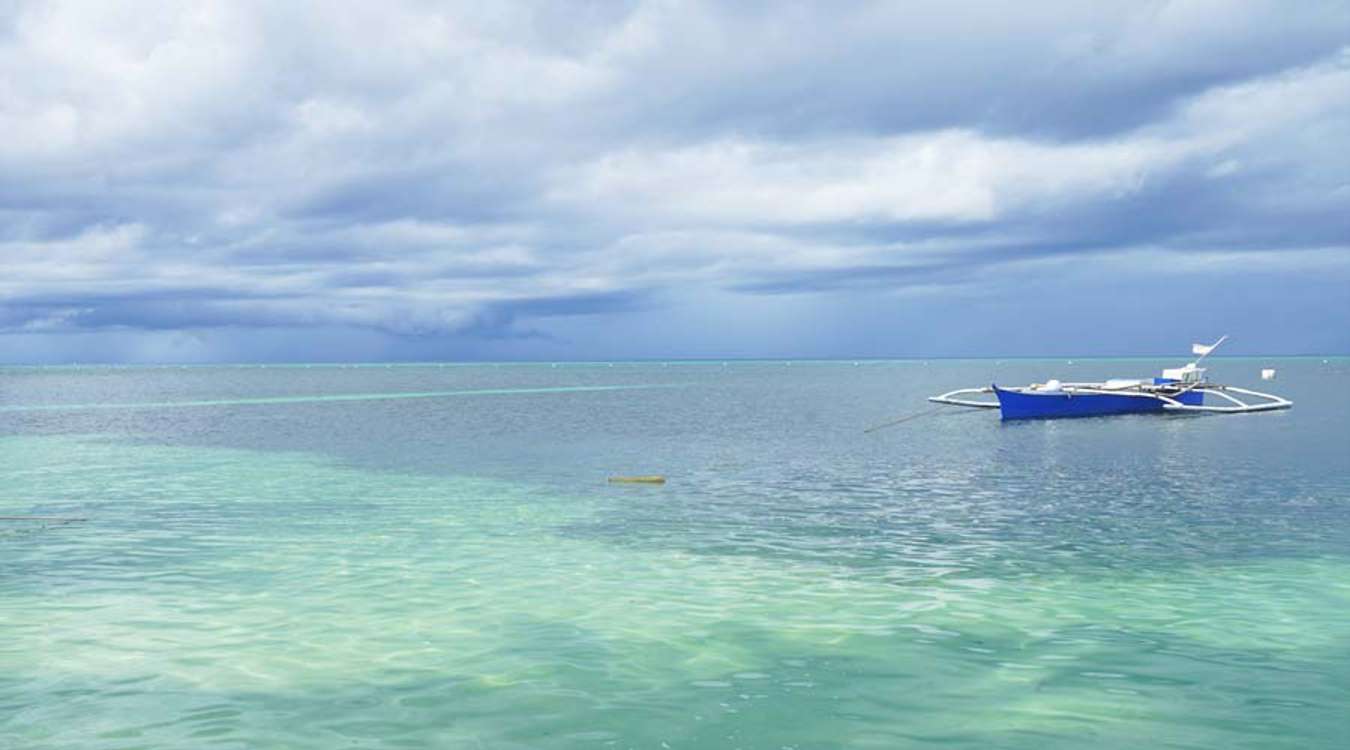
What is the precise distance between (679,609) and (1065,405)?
220 feet

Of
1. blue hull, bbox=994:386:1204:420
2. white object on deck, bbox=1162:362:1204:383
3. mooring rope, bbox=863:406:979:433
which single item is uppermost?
white object on deck, bbox=1162:362:1204:383

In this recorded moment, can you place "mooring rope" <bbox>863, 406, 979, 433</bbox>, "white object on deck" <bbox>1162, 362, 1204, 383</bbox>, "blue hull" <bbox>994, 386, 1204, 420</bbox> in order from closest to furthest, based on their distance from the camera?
"mooring rope" <bbox>863, 406, 979, 433</bbox>
"blue hull" <bbox>994, 386, 1204, 420</bbox>
"white object on deck" <bbox>1162, 362, 1204, 383</bbox>

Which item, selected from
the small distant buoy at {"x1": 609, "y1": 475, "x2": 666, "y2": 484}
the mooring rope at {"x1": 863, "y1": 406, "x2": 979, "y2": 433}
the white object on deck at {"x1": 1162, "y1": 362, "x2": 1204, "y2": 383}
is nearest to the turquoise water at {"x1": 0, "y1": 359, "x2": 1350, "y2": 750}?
the small distant buoy at {"x1": 609, "y1": 475, "x2": 666, "y2": 484}

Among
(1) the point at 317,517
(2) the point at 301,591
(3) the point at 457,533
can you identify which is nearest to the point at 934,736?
(2) the point at 301,591

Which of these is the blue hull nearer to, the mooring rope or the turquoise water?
the mooring rope

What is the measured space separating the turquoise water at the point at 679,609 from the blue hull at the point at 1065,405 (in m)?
33.8

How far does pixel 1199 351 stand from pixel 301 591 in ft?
291

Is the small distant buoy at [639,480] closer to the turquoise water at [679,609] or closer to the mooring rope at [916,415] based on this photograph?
the turquoise water at [679,609]

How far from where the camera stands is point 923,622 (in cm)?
1678

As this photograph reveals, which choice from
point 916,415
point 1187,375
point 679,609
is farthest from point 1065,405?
point 679,609

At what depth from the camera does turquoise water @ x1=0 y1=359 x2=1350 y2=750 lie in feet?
40.1

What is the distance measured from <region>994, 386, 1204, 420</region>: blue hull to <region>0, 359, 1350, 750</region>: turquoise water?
3379 cm

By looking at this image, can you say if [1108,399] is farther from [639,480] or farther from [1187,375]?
[639,480]

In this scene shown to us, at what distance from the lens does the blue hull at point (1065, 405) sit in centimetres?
7600
